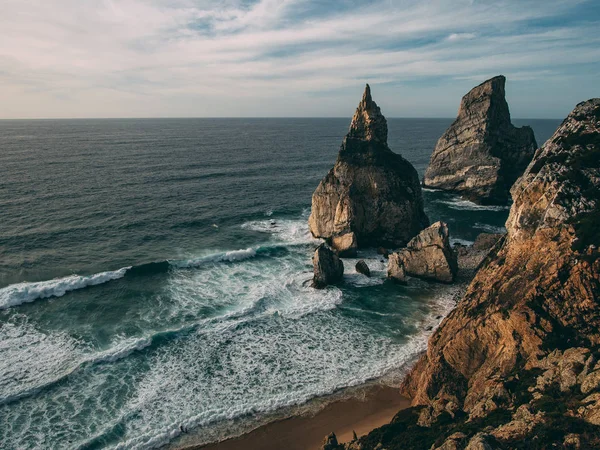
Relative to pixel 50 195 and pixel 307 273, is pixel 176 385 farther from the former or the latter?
pixel 50 195

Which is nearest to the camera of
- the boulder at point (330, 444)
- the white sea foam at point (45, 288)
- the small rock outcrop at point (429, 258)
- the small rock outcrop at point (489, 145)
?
the boulder at point (330, 444)

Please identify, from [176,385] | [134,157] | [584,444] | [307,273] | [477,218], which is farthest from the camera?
[134,157]

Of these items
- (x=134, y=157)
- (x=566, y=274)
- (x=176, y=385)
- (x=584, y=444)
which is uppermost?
(x=134, y=157)

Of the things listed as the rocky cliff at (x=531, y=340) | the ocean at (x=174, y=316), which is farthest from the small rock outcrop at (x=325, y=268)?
the rocky cliff at (x=531, y=340)

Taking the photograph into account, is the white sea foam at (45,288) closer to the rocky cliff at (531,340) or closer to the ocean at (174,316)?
the ocean at (174,316)

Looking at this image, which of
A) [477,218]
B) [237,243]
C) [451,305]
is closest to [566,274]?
[451,305]

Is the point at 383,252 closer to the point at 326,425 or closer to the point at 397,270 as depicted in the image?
the point at 397,270
